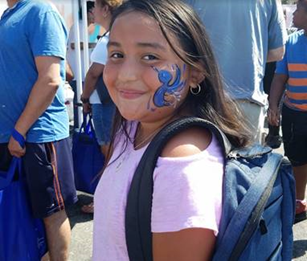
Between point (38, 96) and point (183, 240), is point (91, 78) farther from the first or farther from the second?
point (183, 240)

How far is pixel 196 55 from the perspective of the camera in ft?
3.76

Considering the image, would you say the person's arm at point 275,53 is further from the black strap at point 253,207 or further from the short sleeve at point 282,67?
the black strap at point 253,207

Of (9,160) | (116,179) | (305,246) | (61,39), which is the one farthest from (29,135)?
(305,246)

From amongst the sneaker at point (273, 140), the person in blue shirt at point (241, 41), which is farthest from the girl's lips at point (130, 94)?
the sneaker at point (273, 140)

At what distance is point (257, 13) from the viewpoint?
88.0 inches

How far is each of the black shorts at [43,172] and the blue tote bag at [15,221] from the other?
0.14 ft

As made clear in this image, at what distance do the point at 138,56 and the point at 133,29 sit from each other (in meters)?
0.07

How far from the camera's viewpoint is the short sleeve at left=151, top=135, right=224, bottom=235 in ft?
3.05

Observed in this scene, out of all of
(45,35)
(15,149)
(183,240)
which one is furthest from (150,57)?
(15,149)

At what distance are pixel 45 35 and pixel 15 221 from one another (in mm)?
908

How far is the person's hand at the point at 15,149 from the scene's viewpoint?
2.19 meters

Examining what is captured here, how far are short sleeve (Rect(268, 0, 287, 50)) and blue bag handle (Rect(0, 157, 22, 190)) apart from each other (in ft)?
4.80

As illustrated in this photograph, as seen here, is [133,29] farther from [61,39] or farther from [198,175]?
[61,39]

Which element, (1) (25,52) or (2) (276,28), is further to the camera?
(2) (276,28)
